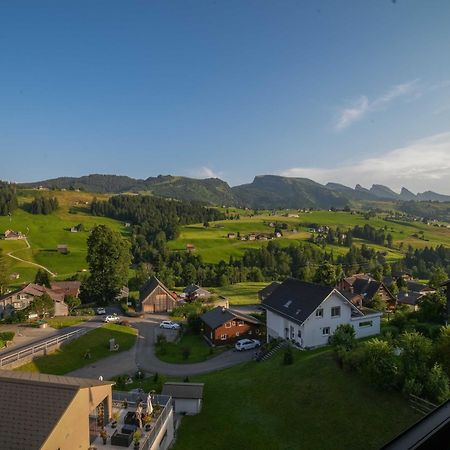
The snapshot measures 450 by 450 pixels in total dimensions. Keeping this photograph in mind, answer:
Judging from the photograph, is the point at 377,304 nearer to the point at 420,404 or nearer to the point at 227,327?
the point at 227,327

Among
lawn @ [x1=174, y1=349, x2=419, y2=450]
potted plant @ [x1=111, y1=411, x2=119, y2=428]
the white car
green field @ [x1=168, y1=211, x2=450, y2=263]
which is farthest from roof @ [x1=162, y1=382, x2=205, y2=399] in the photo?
green field @ [x1=168, y1=211, x2=450, y2=263]

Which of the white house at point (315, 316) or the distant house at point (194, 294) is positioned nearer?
the white house at point (315, 316)

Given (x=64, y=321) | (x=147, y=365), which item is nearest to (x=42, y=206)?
(x=64, y=321)

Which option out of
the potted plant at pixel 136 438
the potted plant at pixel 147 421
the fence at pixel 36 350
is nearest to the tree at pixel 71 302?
the fence at pixel 36 350

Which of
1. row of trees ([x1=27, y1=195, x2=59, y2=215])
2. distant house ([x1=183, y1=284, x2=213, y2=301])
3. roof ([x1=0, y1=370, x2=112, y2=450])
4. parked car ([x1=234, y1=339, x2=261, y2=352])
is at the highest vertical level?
row of trees ([x1=27, y1=195, x2=59, y2=215])

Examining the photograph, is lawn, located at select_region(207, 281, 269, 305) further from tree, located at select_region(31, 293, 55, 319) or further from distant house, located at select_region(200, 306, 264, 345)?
tree, located at select_region(31, 293, 55, 319)

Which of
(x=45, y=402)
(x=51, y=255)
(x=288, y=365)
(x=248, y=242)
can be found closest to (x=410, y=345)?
(x=288, y=365)

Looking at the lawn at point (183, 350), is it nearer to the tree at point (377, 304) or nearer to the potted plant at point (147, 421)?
the potted plant at point (147, 421)
